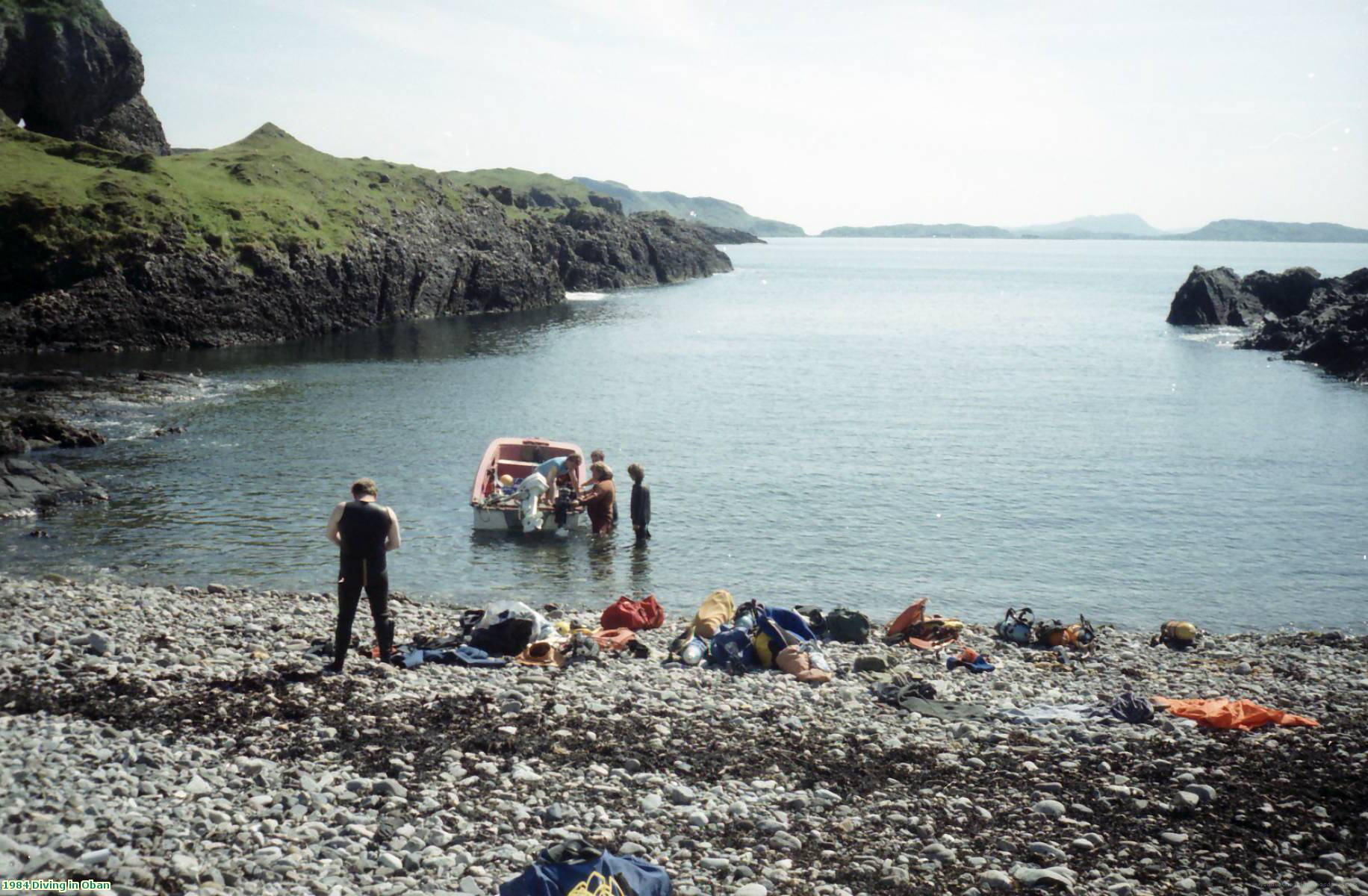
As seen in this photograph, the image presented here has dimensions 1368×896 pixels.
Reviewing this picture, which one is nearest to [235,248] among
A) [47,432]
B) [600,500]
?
[47,432]

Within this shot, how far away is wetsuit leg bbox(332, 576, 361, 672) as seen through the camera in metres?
14.3

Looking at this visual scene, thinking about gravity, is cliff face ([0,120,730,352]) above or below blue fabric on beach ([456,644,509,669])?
above

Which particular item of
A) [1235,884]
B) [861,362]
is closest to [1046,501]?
[1235,884]

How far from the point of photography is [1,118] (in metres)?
77.1

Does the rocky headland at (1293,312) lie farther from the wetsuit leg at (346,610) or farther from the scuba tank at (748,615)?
the wetsuit leg at (346,610)

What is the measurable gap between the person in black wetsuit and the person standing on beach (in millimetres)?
12224

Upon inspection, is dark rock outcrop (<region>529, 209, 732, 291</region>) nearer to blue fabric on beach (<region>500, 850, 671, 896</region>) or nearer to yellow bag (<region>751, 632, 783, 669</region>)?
yellow bag (<region>751, 632, 783, 669</region>)

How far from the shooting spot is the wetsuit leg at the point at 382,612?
14.6 metres

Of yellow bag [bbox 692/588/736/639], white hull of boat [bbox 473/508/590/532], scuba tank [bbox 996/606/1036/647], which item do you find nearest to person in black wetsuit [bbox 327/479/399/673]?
yellow bag [bbox 692/588/736/639]

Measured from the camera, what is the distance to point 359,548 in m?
14.5

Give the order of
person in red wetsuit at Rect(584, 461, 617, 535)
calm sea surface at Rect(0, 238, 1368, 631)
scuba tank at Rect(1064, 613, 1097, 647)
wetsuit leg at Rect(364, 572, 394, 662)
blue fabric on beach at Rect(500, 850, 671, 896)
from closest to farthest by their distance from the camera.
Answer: blue fabric on beach at Rect(500, 850, 671, 896) → wetsuit leg at Rect(364, 572, 394, 662) → scuba tank at Rect(1064, 613, 1097, 647) → calm sea surface at Rect(0, 238, 1368, 631) → person in red wetsuit at Rect(584, 461, 617, 535)

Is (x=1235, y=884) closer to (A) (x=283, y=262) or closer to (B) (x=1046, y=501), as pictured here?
(B) (x=1046, y=501)

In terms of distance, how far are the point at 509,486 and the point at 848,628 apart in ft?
41.8

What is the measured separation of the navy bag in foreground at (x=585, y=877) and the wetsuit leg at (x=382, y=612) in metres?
6.19
